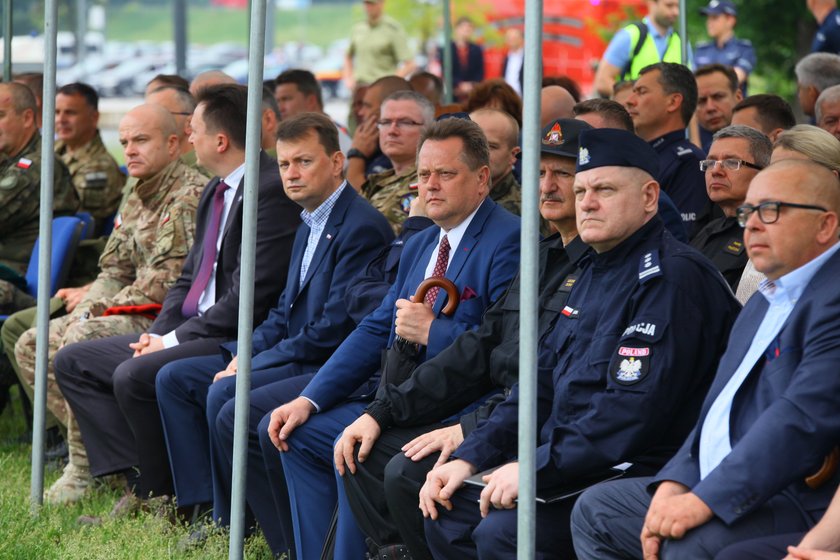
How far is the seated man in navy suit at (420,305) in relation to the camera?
4762mm

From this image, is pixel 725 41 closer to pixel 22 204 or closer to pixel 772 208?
pixel 22 204

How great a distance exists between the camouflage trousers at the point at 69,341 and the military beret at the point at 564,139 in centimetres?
273

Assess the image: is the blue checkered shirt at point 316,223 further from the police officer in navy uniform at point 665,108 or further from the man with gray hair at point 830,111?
the man with gray hair at point 830,111

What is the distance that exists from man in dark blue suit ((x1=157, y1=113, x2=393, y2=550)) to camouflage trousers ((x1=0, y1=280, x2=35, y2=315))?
1.88 meters

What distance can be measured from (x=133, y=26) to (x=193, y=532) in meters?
59.1

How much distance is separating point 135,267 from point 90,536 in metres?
1.71

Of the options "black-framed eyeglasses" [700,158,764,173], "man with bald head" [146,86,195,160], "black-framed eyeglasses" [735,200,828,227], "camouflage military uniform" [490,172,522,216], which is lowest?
"camouflage military uniform" [490,172,522,216]

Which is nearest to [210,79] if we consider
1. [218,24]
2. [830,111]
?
[830,111]

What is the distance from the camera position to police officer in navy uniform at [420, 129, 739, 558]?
3783mm

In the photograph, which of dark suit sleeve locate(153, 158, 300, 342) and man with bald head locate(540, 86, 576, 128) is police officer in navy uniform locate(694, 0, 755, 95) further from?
dark suit sleeve locate(153, 158, 300, 342)

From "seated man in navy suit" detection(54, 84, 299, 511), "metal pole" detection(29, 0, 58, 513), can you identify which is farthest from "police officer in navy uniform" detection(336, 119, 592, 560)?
"metal pole" detection(29, 0, 58, 513)

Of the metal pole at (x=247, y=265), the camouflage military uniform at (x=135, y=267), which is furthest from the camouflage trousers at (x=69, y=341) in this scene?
the metal pole at (x=247, y=265)

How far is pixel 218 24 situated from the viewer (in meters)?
64.6

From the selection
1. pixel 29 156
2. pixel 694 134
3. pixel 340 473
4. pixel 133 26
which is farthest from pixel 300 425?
pixel 133 26
